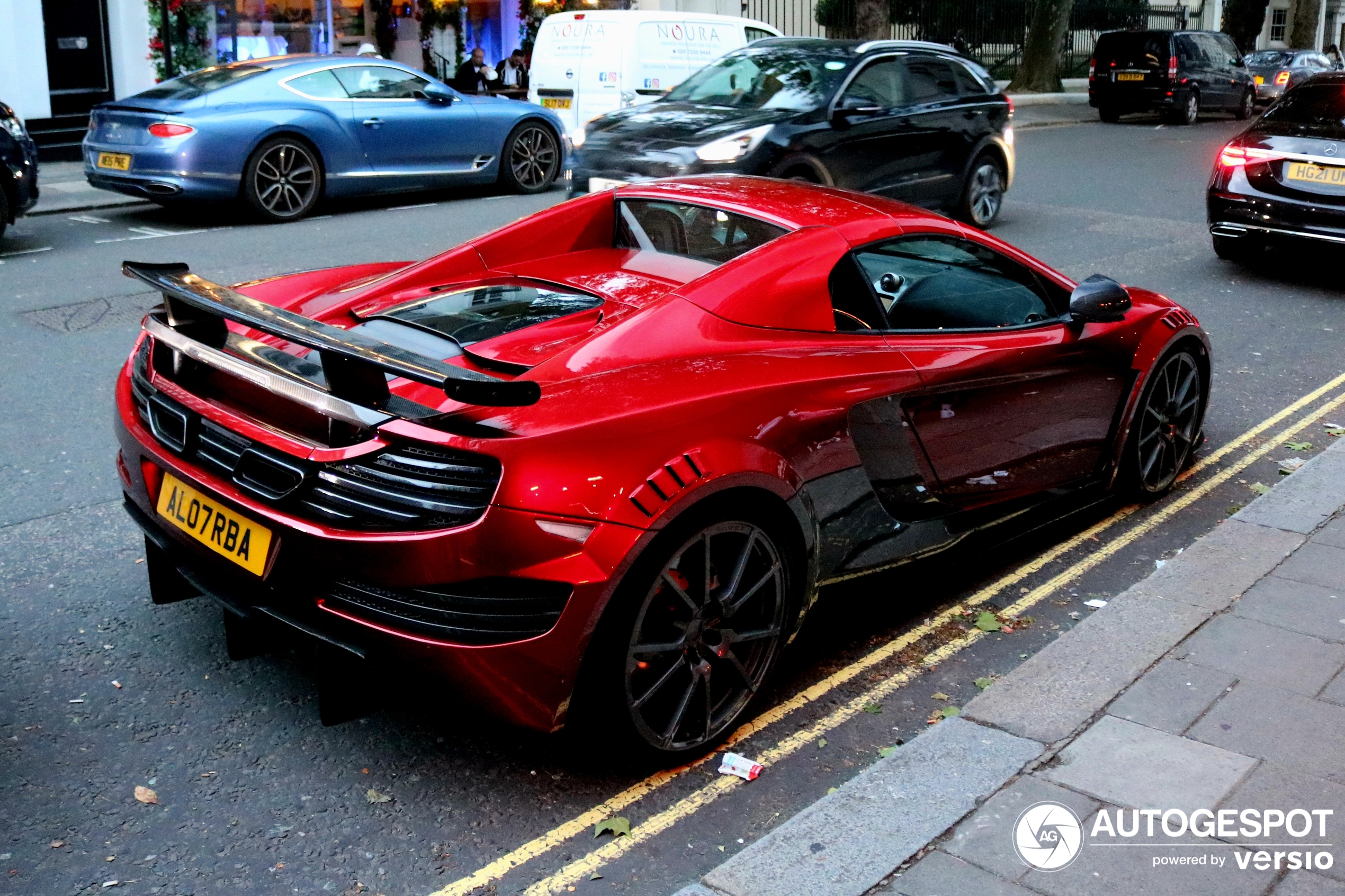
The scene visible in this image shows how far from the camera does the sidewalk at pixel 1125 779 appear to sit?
302 cm

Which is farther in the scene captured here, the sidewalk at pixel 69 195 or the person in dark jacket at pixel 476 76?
the person in dark jacket at pixel 476 76

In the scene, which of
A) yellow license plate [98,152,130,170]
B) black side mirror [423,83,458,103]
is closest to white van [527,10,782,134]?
black side mirror [423,83,458,103]

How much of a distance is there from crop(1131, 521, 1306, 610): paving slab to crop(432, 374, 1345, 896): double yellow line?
343 millimetres

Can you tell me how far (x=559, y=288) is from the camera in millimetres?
4090

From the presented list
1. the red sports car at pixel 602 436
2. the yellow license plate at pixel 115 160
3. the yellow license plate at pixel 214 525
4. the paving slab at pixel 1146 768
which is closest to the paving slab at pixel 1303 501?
the red sports car at pixel 602 436

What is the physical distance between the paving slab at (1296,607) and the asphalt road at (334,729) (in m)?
0.48

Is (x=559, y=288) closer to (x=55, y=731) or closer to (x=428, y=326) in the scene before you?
(x=428, y=326)

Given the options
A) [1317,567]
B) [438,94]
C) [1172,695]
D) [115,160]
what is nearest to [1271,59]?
[438,94]

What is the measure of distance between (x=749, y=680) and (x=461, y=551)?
1.04 meters

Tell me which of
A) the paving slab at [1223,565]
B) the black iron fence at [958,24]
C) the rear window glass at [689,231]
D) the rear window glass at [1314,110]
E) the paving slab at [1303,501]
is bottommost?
the paving slab at [1223,565]

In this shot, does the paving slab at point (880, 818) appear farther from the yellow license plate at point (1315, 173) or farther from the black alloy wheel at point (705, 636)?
the yellow license plate at point (1315, 173)

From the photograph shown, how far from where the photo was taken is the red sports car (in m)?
3.11

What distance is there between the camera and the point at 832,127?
10.9 metres

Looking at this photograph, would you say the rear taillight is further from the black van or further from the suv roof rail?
the black van
